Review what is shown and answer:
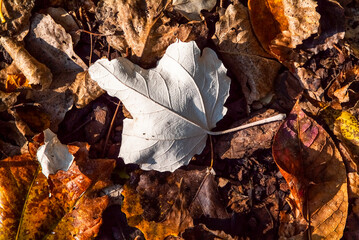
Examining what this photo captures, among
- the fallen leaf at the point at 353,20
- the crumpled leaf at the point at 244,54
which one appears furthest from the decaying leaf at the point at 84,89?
the fallen leaf at the point at 353,20

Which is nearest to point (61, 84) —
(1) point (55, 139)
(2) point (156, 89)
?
(1) point (55, 139)

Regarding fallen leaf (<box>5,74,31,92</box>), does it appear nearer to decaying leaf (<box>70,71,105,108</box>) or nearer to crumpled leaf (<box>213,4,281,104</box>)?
decaying leaf (<box>70,71,105,108</box>)

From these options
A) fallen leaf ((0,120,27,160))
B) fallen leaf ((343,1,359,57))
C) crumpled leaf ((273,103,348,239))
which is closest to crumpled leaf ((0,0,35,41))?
fallen leaf ((0,120,27,160))

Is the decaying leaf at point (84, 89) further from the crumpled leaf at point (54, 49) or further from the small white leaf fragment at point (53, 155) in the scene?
the small white leaf fragment at point (53, 155)

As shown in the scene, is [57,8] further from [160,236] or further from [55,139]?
[160,236]

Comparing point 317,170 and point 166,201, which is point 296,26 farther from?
point 166,201

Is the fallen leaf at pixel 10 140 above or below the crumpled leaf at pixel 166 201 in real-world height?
above

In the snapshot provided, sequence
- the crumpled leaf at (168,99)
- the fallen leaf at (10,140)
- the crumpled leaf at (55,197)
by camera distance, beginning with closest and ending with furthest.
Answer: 1. the crumpled leaf at (168,99)
2. the crumpled leaf at (55,197)
3. the fallen leaf at (10,140)

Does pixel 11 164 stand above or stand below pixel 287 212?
above
